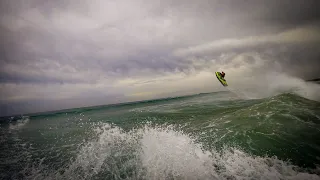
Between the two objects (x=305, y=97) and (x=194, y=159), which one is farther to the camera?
(x=305, y=97)

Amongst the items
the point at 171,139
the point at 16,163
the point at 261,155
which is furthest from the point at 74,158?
the point at 261,155

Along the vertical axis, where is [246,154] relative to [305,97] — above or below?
below

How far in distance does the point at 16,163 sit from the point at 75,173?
5.25 meters

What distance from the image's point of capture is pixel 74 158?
352 inches

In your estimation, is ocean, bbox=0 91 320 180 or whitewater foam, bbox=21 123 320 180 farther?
ocean, bbox=0 91 320 180

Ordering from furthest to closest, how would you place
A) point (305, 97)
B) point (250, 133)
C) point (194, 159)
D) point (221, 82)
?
point (221, 82), point (305, 97), point (250, 133), point (194, 159)

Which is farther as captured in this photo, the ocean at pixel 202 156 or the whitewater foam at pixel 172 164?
the ocean at pixel 202 156

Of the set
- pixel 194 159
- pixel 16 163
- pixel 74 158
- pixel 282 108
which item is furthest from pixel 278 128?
pixel 16 163

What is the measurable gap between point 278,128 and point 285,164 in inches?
161

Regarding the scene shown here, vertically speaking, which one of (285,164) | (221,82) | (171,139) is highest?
(221,82)

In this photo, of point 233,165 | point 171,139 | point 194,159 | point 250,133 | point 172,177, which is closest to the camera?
point 172,177

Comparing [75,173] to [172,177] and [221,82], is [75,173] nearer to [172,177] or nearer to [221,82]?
[172,177]

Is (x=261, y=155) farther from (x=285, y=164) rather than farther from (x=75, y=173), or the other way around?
(x=75, y=173)

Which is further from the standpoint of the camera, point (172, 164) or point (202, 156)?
point (202, 156)
